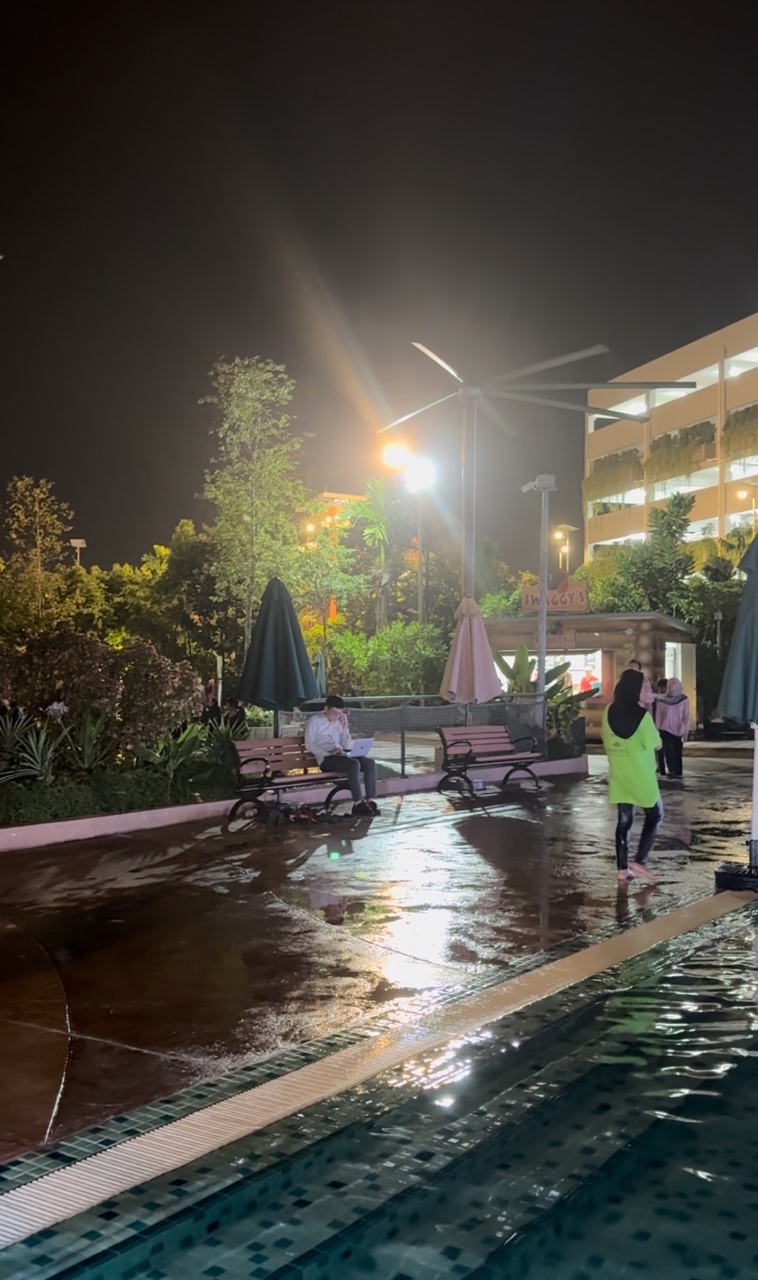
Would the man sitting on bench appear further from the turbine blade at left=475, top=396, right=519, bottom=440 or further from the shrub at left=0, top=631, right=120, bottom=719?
the turbine blade at left=475, top=396, right=519, bottom=440

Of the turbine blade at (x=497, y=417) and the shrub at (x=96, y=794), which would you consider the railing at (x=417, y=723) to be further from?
the turbine blade at (x=497, y=417)

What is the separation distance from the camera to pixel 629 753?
8.59 metres

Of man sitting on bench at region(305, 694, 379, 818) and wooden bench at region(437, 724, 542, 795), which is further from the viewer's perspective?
wooden bench at region(437, 724, 542, 795)

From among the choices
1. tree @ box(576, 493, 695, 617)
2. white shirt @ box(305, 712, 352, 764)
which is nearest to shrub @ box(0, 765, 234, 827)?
white shirt @ box(305, 712, 352, 764)

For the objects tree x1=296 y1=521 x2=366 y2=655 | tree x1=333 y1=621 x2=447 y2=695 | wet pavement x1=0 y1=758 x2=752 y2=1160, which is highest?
tree x1=296 y1=521 x2=366 y2=655

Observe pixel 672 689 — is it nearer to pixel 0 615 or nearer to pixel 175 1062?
pixel 175 1062

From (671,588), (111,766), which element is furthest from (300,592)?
(111,766)

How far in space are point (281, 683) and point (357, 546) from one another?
107 feet

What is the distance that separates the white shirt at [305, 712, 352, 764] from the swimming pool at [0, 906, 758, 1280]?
7.89 metres

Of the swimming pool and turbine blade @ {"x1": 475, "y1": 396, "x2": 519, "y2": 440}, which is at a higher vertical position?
turbine blade @ {"x1": 475, "y1": 396, "x2": 519, "y2": 440}

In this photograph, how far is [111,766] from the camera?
39.7 ft

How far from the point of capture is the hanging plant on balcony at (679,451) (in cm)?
5888

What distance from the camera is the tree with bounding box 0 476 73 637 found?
44250 mm

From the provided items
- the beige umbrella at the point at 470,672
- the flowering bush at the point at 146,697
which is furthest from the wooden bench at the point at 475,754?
the flowering bush at the point at 146,697
